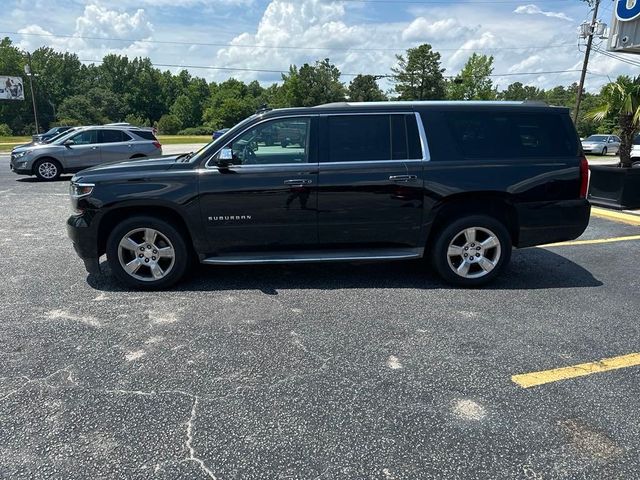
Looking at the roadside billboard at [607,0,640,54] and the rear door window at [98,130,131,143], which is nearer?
the roadside billboard at [607,0,640,54]

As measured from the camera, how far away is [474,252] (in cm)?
505

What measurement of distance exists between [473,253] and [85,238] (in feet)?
13.1

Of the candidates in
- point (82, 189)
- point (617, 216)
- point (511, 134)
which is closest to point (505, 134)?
point (511, 134)

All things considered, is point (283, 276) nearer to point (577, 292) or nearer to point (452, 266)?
point (452, 266)

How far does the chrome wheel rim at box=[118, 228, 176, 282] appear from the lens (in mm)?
4840

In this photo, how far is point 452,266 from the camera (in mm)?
5039

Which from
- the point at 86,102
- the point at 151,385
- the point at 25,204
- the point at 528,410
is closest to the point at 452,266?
the point at 528,410

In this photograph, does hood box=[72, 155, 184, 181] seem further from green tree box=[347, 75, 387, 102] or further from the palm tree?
green tree box=[347, 75, 387, 102]

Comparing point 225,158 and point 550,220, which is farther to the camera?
point 550,220

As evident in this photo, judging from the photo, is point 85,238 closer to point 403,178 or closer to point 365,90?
point 403,178

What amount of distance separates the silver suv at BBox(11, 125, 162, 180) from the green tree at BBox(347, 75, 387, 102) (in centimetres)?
6782

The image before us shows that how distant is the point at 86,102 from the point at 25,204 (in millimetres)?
89196

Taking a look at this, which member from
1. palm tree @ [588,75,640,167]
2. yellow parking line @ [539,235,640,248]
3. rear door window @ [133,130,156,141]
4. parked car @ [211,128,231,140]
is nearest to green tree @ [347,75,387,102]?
parked car @ [211,128,231,140]

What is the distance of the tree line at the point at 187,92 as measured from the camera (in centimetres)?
6506
